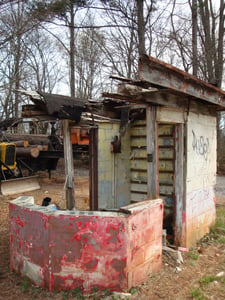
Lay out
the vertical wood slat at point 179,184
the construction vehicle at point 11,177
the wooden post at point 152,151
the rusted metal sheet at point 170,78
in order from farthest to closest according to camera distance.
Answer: the construction vehicle at point 11,177, the vertical wood slat at point 179,184, the wooden post at point 152,151, the rusted metal sheet at point 170,78

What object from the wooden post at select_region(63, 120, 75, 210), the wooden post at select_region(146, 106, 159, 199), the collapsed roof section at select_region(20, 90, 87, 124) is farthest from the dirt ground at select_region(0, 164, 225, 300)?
the collapsed roof section at select_region(20, 90, 87, 124)

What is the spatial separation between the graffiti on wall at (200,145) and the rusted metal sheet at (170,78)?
0.86 m

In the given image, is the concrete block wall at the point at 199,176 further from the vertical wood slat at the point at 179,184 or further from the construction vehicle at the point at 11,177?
the construction vehicle at the point at 11,177

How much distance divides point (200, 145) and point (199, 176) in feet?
2.11

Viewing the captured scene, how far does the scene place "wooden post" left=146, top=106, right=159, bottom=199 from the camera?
432cm

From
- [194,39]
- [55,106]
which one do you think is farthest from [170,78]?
[194,39]

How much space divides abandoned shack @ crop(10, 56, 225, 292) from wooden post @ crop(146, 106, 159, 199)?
2 centimetres

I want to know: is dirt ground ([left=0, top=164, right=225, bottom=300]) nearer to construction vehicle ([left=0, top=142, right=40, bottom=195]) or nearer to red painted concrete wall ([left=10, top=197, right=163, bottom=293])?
red painted concrete wall ([left=10, top=197, right=163, bottom=293])

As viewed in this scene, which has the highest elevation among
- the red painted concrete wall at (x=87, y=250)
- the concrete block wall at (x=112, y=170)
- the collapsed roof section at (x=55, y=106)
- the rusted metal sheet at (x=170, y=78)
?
the rusted metal sheet at (x=170, y=78)

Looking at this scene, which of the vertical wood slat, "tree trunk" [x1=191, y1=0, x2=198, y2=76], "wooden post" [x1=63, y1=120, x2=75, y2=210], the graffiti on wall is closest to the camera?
the vertical wood slat

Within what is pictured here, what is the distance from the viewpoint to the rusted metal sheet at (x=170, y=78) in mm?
3358

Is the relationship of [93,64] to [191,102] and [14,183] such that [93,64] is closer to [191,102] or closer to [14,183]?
[14,183]

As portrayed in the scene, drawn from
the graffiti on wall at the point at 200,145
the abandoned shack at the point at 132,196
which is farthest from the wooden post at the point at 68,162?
the graffiti on wall at the point at 200,145

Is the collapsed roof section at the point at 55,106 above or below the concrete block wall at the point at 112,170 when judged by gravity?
above
